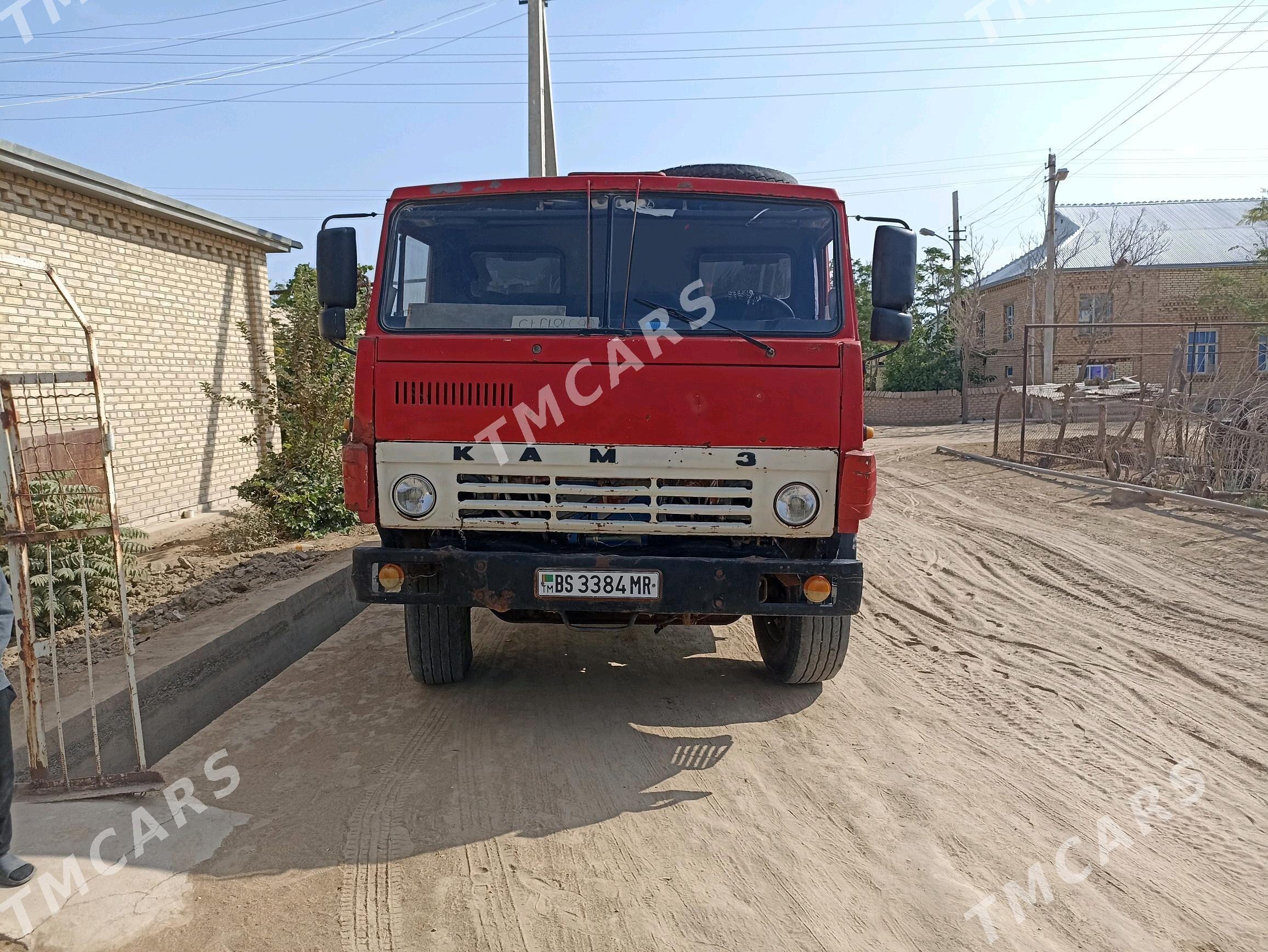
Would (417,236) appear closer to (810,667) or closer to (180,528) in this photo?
(810,667)

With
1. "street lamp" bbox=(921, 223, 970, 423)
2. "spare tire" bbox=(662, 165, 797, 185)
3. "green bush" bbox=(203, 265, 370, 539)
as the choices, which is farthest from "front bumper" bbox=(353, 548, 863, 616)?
"street lamp" bbox=(921, 223, 970, 423)

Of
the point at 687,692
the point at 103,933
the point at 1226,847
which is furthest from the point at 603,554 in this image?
the point at 1226,847

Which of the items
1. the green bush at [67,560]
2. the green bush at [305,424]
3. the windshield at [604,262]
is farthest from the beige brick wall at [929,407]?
the green bush at [67,560]

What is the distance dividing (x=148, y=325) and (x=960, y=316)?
27919mm

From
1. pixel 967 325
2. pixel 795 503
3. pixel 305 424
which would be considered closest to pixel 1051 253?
pixel 967 325

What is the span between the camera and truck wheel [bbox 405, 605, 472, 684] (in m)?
4.62

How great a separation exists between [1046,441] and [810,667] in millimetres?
13006

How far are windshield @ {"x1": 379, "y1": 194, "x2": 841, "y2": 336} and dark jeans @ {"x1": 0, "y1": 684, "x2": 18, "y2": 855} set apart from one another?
2256mm

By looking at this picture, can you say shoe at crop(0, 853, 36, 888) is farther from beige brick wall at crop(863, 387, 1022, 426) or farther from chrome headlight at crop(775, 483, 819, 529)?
beige brick wall at crop(863, 387, 1022, 426)

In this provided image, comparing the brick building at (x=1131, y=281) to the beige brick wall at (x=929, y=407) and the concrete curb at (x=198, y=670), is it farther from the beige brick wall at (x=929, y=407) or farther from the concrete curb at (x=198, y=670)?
the concrete curb at (x=198, y=670)

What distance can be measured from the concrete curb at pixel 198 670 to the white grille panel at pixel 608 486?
2.95 ft

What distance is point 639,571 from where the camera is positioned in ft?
13.0

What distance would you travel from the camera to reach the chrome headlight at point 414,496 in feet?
13.1

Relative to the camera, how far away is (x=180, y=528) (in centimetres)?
948
